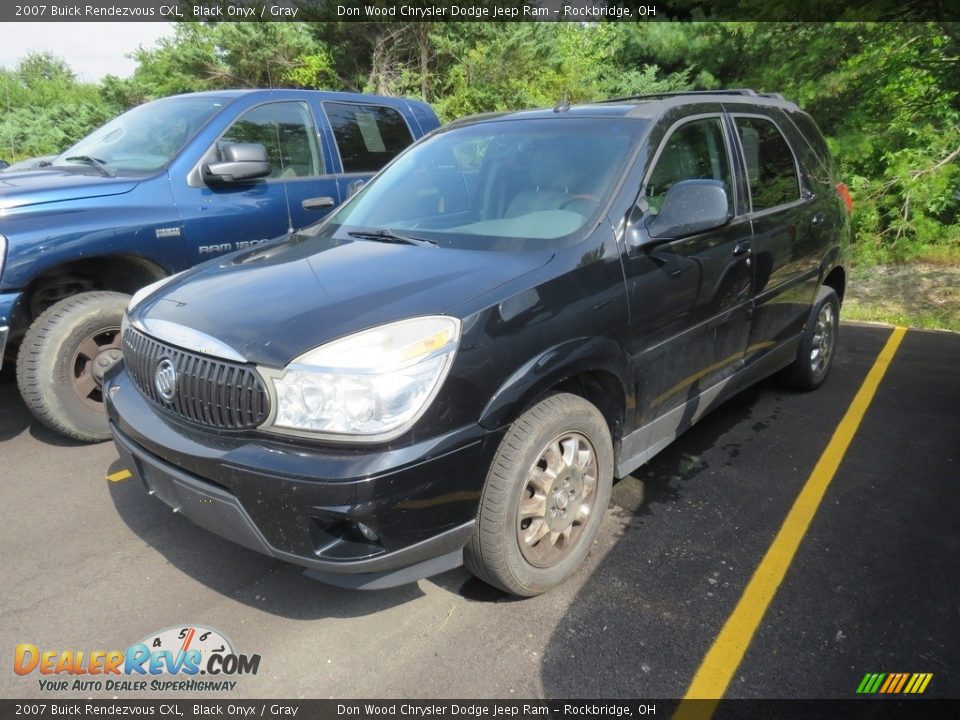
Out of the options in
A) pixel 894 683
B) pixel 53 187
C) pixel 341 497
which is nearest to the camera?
pixel 341 497

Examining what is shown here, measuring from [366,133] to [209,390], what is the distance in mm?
3827

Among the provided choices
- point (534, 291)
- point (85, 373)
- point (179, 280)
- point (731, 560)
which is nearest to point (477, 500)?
point (534, 291)

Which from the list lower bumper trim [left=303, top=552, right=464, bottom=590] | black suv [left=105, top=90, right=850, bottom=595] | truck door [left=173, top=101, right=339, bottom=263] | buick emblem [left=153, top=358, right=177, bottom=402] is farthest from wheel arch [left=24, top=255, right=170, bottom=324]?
lower bumper trim [left=303, top=552, right=464, bottom=590]

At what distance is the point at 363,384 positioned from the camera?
215cm

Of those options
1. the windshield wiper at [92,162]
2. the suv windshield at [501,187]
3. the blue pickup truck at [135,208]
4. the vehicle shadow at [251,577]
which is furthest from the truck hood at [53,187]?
the vehicle shadow at [251,577]

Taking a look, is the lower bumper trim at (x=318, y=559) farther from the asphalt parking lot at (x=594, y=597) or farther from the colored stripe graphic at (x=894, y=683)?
the colored stripe graphic at (x=894, y=683)

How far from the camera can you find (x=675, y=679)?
235 cm

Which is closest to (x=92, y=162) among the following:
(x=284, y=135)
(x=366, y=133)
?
(x=284, y=135)

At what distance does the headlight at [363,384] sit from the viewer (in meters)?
2.15

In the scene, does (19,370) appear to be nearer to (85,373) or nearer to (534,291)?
(85,373)

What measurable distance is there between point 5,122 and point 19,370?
29.5 meters

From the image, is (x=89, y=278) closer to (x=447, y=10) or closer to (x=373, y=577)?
(x=373, y=577)

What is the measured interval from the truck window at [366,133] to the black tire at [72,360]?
2.16 m

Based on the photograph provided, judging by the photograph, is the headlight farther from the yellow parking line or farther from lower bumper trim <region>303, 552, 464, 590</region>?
the yellow parking line
